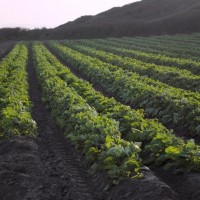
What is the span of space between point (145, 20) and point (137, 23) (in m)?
7.21

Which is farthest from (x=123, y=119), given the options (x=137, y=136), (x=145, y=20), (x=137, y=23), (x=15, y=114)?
(x=145, y=20)

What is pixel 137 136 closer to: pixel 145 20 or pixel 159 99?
pixel 159 99

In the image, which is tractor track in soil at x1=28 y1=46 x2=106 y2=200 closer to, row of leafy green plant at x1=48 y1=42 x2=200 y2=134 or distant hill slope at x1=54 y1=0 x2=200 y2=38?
row of leafy green plant at x1=48 y1=42 x2=200 y2=134

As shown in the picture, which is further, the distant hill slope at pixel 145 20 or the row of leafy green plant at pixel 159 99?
the distant hill slope at pixel 145 20

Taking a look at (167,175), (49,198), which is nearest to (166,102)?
(167,175)

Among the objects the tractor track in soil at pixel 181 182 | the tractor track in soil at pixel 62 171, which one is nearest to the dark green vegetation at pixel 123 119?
the tractor track in soil at pixel 181 182

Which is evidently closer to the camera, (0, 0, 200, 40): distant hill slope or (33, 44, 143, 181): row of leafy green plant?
(33, 44, 143, 181): row of leafy green plant

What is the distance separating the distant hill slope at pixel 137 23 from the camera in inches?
2576

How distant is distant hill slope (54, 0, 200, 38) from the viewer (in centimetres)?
6497

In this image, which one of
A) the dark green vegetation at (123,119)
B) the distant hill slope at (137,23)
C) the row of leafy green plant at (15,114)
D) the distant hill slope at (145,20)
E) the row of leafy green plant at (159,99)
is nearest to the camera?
the dark green vegetation at (123,119)

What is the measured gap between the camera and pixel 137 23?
72.8m

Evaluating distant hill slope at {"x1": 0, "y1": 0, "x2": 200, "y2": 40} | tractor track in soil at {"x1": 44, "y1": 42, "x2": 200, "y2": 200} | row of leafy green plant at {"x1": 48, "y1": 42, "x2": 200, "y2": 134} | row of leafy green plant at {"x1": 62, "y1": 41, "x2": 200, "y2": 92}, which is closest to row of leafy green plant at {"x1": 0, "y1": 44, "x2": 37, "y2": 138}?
row of leafy green plant at {"x1": 48, "y1": 42, "x2": 200, "y2": 134}

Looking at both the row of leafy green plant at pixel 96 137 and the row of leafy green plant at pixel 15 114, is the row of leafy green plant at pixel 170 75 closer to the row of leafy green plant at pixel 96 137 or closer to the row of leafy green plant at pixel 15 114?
the row of leafy green plant at pixel 96 137

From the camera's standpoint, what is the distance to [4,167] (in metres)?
8.88
